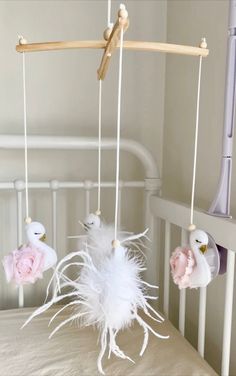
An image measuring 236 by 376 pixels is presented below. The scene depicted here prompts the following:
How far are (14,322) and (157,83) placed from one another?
893mm

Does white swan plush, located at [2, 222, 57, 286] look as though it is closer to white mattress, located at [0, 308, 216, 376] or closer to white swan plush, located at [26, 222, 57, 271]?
white swan plush, located at [26, 222, 57, 271]

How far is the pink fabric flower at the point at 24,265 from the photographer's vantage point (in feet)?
2.84

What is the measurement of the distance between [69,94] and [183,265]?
0.77 metres

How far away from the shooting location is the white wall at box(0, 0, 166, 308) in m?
1.34

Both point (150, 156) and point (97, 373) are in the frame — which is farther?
point (150, 156)

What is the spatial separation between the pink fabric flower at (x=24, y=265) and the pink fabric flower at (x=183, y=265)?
0.28 meters

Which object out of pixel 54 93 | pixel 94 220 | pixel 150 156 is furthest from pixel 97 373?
pixel 54 93

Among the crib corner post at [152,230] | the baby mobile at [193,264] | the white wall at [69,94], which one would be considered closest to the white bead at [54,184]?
the white wall at [69,94]

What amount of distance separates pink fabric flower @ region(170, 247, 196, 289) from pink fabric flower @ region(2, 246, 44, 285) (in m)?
0.28

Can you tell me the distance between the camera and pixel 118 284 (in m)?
0.74

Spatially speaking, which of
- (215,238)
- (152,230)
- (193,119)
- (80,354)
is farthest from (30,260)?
(193,119)

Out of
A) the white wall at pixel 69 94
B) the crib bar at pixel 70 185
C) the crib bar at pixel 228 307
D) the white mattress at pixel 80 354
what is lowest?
the white mattress at pixel 80 354

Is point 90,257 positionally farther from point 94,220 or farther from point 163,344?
point 163,344

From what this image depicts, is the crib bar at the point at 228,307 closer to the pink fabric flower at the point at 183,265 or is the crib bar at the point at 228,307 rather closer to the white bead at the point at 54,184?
the pink fabric flower at the point at 183,265
